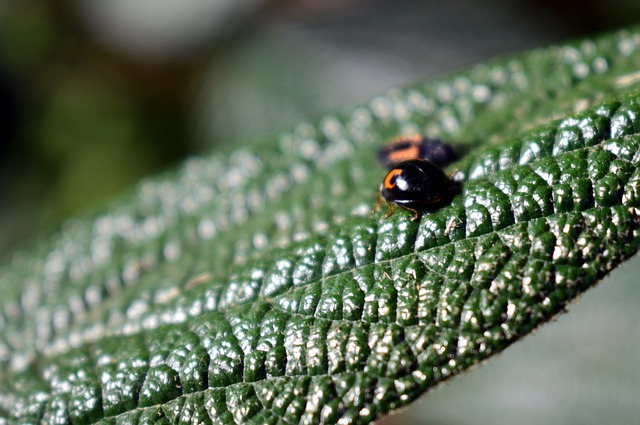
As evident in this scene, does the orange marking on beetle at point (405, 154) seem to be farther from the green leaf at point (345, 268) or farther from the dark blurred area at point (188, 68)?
the dark blurred area at point (188, 68)

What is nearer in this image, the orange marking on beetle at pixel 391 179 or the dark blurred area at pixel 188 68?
the orange marking on beetle at pixel 391 179

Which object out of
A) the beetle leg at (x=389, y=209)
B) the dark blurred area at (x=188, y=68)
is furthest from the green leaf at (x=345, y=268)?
the dark blurred area at (x=188, y=68)

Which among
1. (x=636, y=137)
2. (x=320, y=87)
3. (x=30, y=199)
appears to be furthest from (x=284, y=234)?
(x=30, y=199)

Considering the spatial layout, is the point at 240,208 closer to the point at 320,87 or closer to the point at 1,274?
the point at 1,274

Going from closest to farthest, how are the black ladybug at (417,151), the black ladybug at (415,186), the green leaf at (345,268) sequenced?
the green leaf at (345,268), the black ladybug at (415,186), the black ladybug at (417,151)

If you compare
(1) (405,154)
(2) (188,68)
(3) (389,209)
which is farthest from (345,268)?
(2) (188,68)

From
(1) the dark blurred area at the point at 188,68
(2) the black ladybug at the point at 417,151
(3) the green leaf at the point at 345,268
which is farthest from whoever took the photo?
(1) the dark blurred area at the point at 188,68
